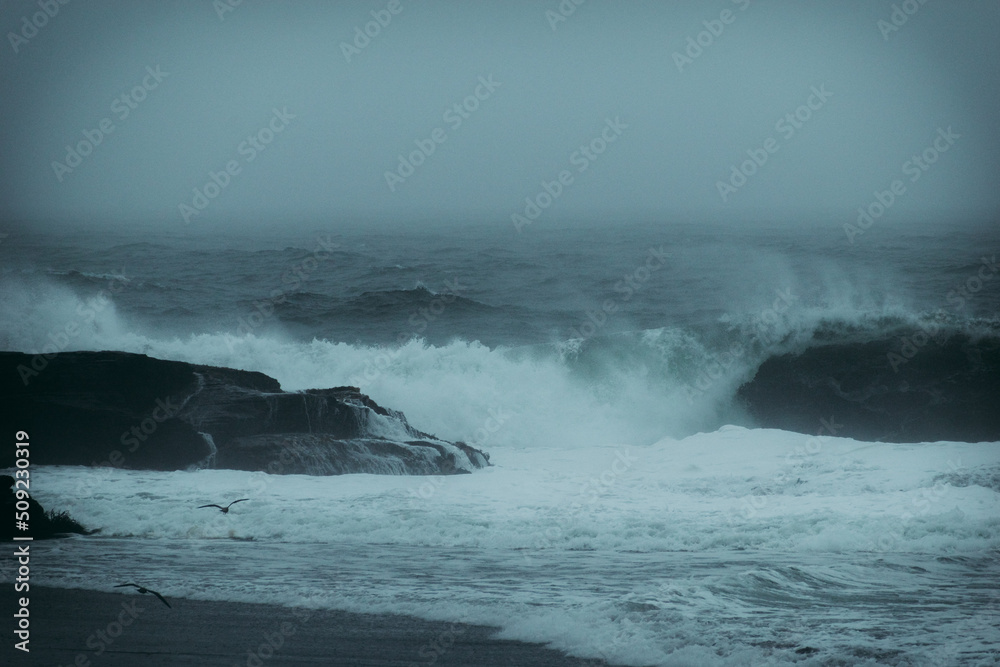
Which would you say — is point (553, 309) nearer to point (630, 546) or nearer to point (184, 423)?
point (184, 423)

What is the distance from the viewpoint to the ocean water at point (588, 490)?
6.33 metres

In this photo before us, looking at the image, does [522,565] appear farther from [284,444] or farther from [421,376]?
[421,376]

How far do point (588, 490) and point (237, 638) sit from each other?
19.8 ft

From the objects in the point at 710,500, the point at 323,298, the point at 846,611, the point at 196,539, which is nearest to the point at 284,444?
the point at 196,539

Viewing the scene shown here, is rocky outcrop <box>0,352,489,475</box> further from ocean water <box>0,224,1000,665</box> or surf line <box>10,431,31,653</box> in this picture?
ocean water <box>0,224,1000,665</box>

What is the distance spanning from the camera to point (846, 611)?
6281 millimetres

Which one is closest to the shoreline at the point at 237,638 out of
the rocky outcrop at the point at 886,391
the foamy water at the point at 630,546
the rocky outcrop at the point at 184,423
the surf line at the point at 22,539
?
the surf line at the point at 22,539

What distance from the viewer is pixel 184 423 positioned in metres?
11.6

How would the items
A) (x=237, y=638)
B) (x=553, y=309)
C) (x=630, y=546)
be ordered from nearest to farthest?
(x=237, y=638)
(x=630, y=546)
(x=553, y=309)

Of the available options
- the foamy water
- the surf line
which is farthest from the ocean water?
the surf line

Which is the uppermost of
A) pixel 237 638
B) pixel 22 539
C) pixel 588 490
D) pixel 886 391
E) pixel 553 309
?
pixel 553 309

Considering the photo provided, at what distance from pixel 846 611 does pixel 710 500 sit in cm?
411

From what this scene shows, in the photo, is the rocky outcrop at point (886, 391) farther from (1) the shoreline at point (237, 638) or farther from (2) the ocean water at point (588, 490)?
(1) the shoreline at point (237, 638)

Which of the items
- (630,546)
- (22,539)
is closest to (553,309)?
(630,546)
